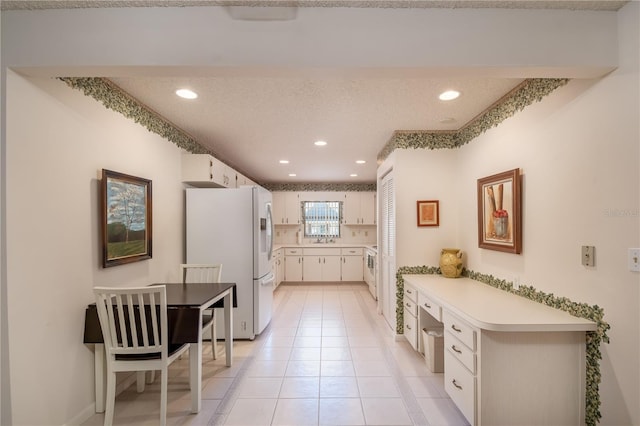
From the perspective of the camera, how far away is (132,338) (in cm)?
205

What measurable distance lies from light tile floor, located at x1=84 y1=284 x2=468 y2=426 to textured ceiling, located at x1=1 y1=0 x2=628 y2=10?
2.56 m

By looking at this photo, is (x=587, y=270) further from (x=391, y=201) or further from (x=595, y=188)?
(x=391, y=201)

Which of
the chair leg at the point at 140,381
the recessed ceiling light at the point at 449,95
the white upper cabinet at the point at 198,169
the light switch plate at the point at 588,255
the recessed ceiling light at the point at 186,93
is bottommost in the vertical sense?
the chair leg at the point at 140,381

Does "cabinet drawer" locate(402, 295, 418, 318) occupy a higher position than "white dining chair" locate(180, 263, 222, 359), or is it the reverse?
"white dining chair" locate(180, 263, 222, 359)

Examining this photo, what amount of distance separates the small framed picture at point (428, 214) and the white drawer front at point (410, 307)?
87 cm

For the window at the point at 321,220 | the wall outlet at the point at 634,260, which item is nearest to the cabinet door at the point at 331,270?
A: the window at the point at 321,220

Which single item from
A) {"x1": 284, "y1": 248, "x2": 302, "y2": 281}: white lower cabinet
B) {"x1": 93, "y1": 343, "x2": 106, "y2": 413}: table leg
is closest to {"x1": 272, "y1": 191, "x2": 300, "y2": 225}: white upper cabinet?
{"x1": 284, "y1": 248, "x2": 302, "y2": 281}: white lower cabinet

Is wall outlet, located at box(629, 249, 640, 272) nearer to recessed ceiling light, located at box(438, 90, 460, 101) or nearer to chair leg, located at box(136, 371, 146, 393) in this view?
recessed ceiling light, located at box(438, 90, 460, 101)

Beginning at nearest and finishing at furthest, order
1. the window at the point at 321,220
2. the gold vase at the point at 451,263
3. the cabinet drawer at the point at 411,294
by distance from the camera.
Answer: the cabinet drawer at the point at 411,294
the gold vase at the point at 451,263
the window at the point at 321,220

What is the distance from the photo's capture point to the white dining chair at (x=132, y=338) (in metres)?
1.98

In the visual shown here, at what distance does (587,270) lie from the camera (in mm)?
1794

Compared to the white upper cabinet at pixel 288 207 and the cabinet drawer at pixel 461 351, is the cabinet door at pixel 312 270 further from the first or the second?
the cabinet drawer at pixel 461 351

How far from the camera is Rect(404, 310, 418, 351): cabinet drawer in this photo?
3146 millimetres

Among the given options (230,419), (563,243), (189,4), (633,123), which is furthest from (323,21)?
(230,419)
